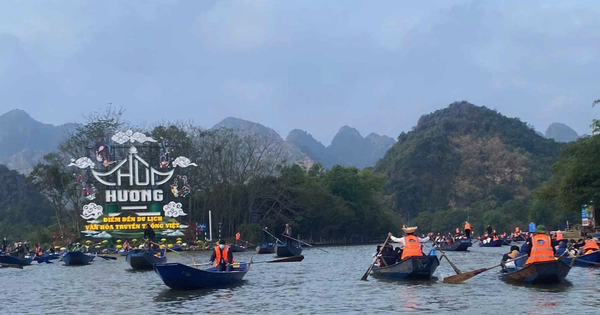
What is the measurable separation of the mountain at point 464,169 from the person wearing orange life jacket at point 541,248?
90107mm

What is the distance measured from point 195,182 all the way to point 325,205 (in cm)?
1734

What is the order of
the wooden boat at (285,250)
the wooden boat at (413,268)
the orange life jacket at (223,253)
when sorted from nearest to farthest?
1. the wooden boat at (413,268)
2. the orange life jacket at (223,253)
3. the wooden boat at (285,250)

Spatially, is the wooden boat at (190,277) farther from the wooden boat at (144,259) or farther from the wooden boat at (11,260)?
the wooden boat at (11,260)

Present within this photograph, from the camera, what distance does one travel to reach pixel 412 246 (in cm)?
2712

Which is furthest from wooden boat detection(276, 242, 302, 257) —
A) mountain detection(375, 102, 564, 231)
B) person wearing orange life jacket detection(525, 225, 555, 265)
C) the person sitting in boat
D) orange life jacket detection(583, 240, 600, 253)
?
mountain detection(375, 102, 564, 231)

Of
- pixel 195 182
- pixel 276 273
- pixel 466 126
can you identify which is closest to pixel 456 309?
pixel 276 273

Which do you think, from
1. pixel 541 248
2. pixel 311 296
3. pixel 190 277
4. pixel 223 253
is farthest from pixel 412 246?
pixel 190 277

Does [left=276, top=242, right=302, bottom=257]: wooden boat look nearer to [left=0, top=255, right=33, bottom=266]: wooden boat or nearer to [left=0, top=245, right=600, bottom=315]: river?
[left=0, top=245, right=600, bottom=315]: river

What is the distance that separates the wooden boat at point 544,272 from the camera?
23.6 meters

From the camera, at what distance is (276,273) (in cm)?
3431

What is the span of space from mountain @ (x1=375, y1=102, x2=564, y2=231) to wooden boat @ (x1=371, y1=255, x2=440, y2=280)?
285 ft

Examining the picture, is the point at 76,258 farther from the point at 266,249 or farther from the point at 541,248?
the point at 541,248

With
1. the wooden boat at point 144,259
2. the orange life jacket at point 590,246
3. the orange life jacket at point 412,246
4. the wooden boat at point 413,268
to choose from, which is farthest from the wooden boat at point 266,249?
the orange life jacket at point 412,246

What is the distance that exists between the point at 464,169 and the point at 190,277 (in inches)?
4255
